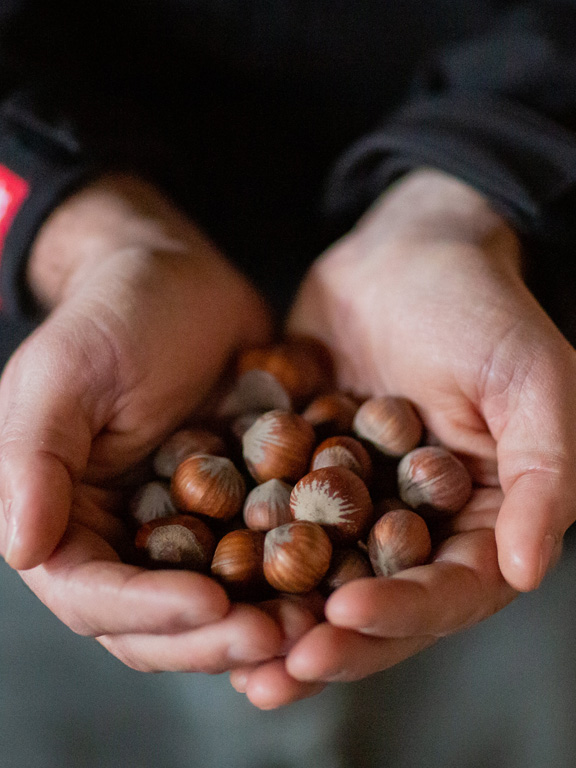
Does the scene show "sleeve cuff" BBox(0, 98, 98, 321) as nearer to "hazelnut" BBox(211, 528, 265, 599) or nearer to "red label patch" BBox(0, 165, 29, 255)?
"red label patch" BBox(0, 165, 29, 255)

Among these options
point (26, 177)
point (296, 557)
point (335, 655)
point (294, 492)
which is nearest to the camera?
point (335, 655)

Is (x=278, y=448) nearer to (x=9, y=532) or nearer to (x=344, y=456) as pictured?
(x=344, y=456)

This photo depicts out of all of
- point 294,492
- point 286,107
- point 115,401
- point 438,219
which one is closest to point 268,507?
point 294,492

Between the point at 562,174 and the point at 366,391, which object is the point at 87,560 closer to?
the point at 366,391

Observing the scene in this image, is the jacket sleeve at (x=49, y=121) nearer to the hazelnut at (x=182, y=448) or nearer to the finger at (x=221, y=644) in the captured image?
the hazelnut at (x=182, y=448)

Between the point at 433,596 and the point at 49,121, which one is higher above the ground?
the point at 49,121

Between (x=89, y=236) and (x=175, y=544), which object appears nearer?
(x=175, y=544)

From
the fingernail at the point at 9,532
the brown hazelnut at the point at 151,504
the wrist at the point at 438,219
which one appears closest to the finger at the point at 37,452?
the fingernail at the point at 9,532
